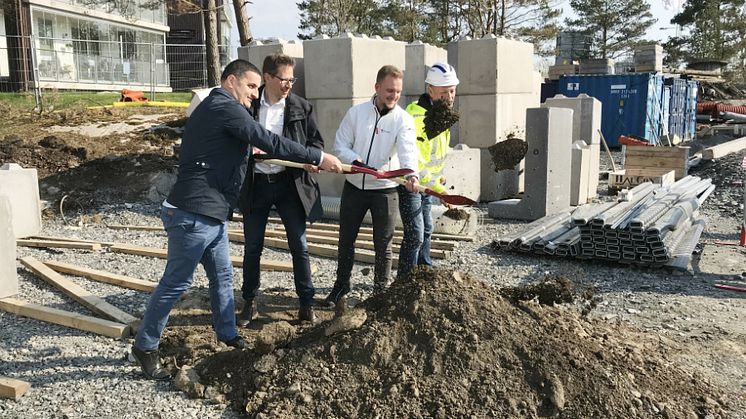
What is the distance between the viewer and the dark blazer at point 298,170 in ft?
16.1

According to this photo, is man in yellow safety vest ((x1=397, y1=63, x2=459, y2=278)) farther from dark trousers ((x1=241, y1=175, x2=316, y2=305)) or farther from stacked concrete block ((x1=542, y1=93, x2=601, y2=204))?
stacked concrete block ((x1=542, y1=93, x2=601, y2=204))

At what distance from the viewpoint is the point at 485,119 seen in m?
10.7

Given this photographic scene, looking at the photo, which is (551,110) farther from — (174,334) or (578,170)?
(174,334)

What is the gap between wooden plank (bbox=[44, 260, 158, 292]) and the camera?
6.12 metres

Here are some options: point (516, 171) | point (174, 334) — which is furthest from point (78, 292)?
point (516, 171)

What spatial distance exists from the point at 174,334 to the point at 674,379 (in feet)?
11.1

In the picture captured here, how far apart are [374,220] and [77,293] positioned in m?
2.74

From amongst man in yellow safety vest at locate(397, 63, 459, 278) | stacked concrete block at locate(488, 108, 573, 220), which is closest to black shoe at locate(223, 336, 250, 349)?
man in yellow safety vest at locate(397, 63, 459, 278)

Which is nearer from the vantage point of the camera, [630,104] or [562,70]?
[630,104]

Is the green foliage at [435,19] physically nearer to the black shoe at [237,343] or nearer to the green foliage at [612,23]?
the green foliage at [612,23]

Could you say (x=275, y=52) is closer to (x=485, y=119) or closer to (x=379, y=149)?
(x=485, y=119)

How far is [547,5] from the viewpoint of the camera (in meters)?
30.5

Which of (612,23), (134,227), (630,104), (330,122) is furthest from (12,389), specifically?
(612,23)

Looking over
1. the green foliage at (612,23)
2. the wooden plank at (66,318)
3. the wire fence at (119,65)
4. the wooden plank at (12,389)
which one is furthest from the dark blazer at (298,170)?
the green foliage at (612,23)
